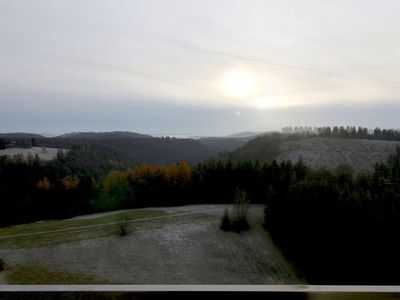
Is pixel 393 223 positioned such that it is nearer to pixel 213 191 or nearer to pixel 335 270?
pixel 335 270

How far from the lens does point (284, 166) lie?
3994 centimetres

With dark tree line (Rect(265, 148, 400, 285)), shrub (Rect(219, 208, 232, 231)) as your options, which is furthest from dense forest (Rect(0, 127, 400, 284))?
shrub (Rect(219, 208, 232, 231))

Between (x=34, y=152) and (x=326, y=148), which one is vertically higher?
(x=326, y=148)

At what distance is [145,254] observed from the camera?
81.2ft

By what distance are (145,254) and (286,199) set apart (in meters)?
10.9

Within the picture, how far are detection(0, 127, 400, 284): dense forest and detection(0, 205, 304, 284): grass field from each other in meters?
2.04

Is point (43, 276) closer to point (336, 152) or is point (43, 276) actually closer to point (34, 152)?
point (336, 152)

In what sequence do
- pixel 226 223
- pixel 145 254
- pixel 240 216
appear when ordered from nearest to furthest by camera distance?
pixel 145 254 → pixel 226 223 → pixel 240 216

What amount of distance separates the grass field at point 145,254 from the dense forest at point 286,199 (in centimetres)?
204

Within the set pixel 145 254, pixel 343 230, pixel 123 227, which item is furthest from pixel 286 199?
pixel 123 227

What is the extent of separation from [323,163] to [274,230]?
155ft

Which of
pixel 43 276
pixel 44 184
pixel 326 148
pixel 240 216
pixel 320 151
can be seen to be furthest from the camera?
pixel 326 148

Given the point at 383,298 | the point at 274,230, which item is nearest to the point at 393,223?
the point at 274,230

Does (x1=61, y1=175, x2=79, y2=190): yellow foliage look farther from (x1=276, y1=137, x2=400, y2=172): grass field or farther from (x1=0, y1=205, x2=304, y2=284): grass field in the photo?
(x1=276, y1=137, x2=400, y2=172): grass field
